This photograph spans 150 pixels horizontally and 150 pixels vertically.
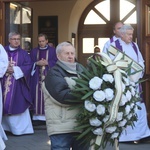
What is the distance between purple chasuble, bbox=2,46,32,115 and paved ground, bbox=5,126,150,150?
501 millimetres

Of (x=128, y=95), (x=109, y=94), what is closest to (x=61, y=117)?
(x=109, y=94)

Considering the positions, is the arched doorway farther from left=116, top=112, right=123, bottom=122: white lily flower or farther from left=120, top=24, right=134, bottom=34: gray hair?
left=116, top=112, right=123, bottom=122: white lily flower

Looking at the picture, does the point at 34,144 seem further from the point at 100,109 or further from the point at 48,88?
the point at 100,109

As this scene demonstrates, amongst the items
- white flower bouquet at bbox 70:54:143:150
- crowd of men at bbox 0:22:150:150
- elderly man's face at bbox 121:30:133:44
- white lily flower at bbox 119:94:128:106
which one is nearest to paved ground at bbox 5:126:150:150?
crowd of men at bbox 0:22:150:150

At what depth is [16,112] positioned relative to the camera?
760cm

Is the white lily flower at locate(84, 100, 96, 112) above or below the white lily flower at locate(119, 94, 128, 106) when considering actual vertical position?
below

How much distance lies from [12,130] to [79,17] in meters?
6.72

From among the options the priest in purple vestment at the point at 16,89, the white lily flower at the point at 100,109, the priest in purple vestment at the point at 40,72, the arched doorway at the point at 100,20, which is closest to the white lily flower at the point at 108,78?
the white lily flower at the point at 100,109

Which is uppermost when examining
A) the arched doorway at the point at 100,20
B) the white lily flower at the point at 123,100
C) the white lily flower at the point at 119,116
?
the arched doorway at the point at 100,20

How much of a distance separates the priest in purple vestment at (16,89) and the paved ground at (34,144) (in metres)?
0.24

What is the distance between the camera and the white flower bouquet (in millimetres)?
3613

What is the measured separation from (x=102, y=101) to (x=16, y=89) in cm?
414

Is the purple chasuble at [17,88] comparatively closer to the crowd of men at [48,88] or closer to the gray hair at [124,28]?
the crowd of men at [48,88]

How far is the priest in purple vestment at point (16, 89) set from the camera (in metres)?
7.48
